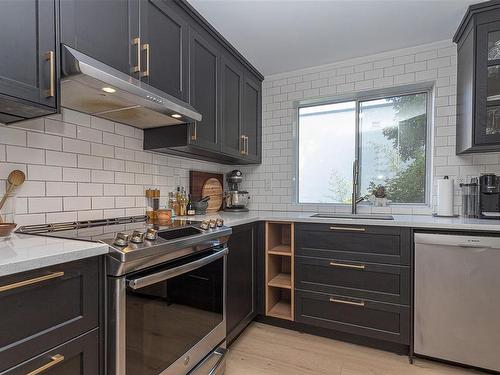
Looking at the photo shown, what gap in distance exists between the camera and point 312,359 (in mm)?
1930

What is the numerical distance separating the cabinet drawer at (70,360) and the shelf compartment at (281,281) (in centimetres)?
153

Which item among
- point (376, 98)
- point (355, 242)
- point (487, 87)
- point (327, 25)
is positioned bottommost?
point (355, 242)

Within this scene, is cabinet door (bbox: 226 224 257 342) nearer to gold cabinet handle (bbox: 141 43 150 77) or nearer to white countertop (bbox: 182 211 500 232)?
white countertop (bbox: 182 211 500 232)

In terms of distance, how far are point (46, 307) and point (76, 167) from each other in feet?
3.14

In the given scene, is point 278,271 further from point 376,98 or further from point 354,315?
point 376,98

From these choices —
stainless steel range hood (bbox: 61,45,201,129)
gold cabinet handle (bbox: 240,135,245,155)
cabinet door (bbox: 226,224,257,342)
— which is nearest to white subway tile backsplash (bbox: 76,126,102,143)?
stainless steel range hood (bbox: 61,45,201,129)

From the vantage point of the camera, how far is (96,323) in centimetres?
103

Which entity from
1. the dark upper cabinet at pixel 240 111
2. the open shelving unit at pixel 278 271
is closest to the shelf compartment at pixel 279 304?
the open shelving unit at pixel 278 271

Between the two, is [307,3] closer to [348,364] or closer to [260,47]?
[260,47]

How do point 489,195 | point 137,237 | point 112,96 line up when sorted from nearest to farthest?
point 137,237 → point 112,96 → point 489,195

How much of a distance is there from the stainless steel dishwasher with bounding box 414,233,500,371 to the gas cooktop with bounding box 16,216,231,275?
1382 millimetres

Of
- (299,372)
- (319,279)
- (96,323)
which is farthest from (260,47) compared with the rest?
(299,372)

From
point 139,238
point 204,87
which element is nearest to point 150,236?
point 139,238

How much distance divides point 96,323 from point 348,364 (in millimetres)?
1647
